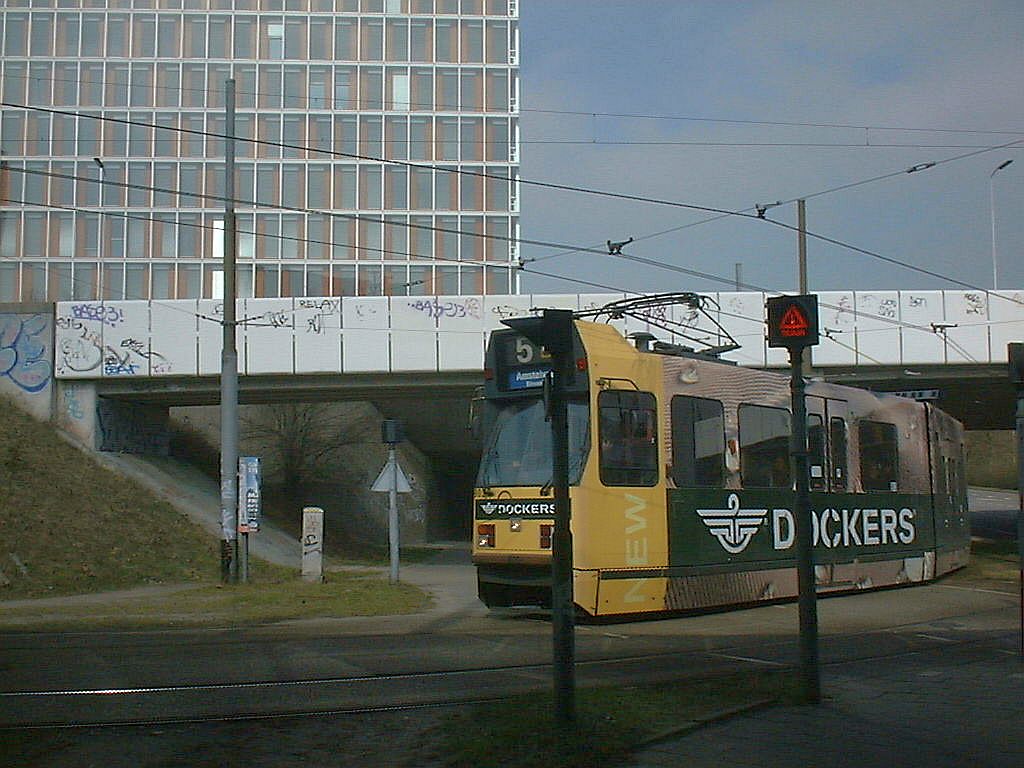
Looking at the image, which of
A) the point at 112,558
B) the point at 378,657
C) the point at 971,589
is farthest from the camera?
the point at 112,558

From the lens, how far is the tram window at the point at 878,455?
1919 cm

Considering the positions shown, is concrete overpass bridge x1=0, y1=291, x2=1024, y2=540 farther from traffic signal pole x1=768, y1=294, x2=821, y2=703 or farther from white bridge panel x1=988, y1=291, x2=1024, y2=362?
traffic signal pole x1=768, y1=294, x2=821, y2=703

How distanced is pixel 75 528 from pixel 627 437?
14503 mm

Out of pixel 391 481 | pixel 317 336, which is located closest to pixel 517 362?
pixel 391 481

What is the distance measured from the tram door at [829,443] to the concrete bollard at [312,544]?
360 inches

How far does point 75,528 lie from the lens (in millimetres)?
24016

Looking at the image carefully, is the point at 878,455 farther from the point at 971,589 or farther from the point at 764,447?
the point at 764,447

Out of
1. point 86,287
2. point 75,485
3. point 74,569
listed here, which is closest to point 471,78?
point 86,287

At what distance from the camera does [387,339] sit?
2872 centimetres

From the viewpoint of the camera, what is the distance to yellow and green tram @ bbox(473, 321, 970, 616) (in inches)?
547

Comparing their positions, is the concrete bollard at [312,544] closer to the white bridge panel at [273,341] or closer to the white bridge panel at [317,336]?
the white bridge panel at [317,336]

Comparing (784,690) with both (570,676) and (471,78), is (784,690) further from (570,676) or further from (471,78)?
(471,78)

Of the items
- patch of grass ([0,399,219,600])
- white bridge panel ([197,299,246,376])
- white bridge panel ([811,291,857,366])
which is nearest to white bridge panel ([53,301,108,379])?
patch of grass ([0,399,219,600])

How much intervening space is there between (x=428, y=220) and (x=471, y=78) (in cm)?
822
